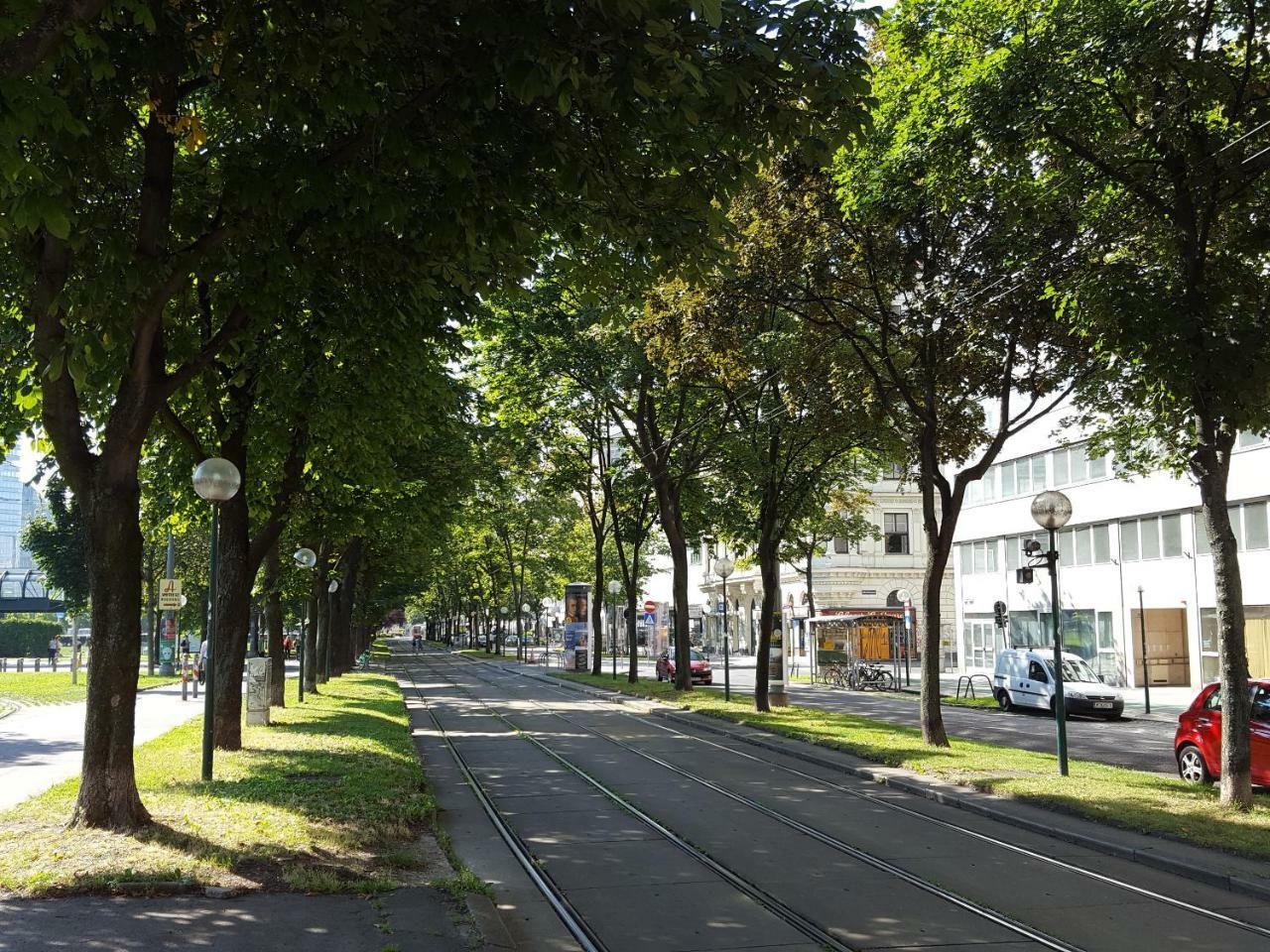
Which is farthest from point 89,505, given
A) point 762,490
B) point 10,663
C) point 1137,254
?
point 10,663

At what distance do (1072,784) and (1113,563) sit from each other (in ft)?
101

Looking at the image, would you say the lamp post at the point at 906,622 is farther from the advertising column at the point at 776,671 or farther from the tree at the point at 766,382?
the advertising column at the point at 776,671

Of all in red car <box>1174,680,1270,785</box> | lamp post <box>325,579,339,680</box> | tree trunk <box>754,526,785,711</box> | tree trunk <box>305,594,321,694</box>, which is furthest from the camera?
lamp post <box>325,579,339,680</box>

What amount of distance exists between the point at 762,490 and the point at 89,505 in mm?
17957

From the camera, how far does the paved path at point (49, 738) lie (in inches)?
492

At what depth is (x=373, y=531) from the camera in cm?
2191

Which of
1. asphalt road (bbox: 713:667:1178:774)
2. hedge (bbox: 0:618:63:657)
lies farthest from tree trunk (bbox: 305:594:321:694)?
hedge (bbox: 0:618:63:657)

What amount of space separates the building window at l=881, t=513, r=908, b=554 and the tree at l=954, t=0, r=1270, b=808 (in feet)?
181

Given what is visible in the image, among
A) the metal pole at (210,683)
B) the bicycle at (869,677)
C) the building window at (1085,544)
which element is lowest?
the bicycle at (869,677)

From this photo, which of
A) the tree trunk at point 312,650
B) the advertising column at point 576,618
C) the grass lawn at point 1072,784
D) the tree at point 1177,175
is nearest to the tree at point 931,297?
the grass lawn at point 1072,784

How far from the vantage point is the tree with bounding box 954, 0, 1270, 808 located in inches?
432

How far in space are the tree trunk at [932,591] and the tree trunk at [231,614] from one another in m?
10.3

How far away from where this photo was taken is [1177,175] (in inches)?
474

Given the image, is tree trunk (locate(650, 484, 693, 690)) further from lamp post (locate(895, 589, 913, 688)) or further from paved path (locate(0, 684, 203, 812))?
paved path (locate(0, 684, 203, 812))
